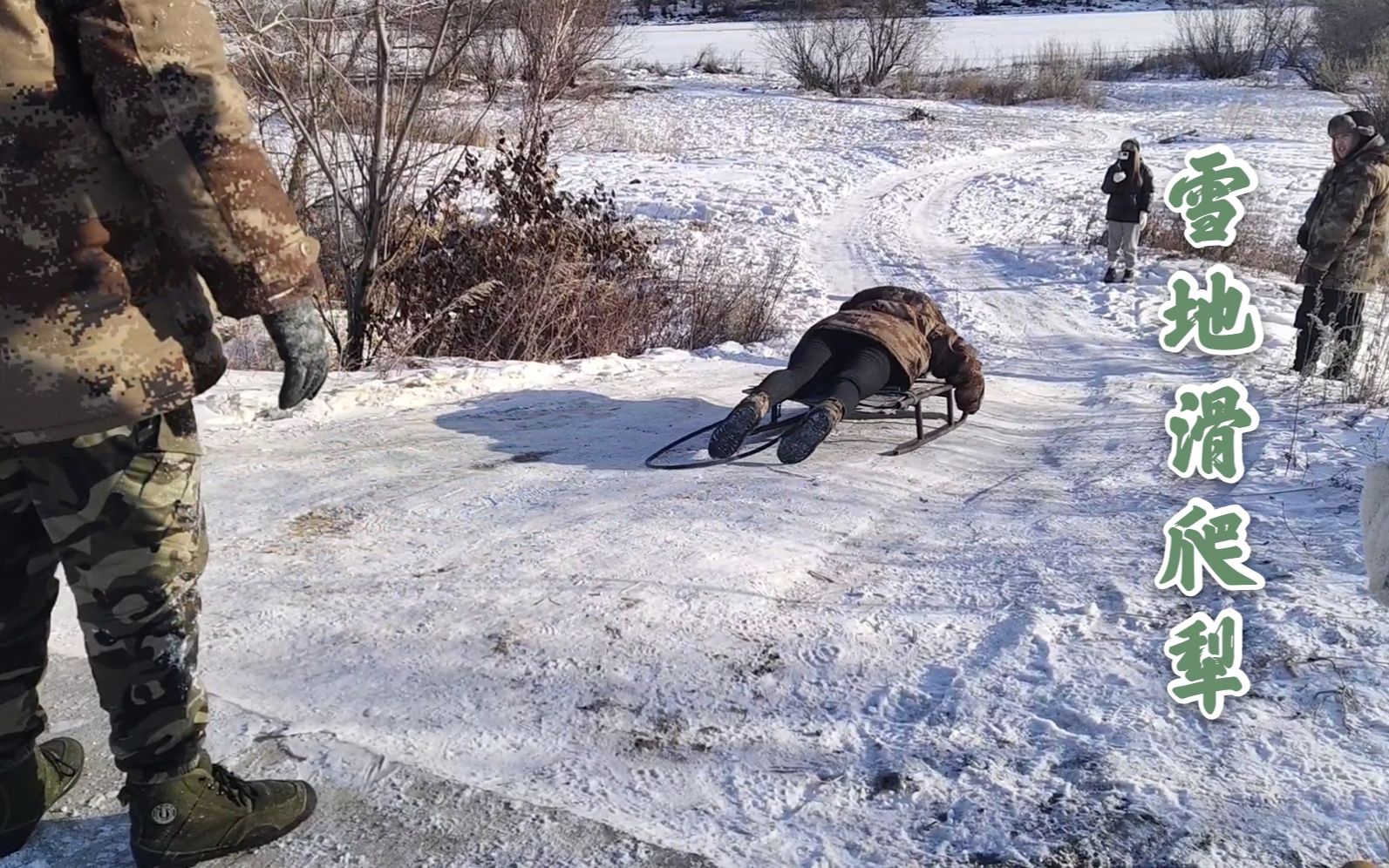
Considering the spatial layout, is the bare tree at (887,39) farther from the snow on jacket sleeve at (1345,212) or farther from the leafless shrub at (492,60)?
the snow on jacket sleeve at (1345,212)

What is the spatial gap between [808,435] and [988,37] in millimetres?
46541

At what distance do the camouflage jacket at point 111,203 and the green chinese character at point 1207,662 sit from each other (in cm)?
235

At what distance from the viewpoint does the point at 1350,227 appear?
23.5 feet

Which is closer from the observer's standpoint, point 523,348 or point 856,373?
point 856,373

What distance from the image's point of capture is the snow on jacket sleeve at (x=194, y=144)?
72.6 inches

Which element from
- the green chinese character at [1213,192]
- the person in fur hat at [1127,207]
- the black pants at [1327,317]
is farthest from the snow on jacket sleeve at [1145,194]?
the green chinese character at [1213,192]

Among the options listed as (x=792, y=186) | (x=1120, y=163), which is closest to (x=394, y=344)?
(x=1120, y=163)

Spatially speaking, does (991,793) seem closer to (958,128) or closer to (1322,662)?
(1322,662)

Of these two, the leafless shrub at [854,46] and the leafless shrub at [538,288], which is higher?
the leafless shrub at [854,46]

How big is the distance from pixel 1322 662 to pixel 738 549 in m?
1.73

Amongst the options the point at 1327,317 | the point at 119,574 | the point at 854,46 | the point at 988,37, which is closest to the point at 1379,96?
the point at 1327,317

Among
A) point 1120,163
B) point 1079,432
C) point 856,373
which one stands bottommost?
point 1079,432

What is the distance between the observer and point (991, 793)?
2.42 metres

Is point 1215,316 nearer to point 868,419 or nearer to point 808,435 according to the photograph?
point 868,419
